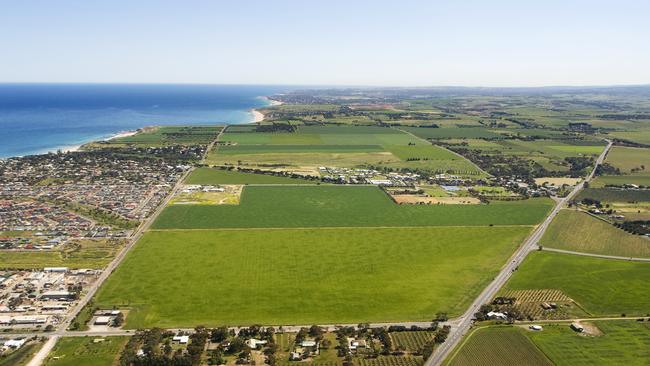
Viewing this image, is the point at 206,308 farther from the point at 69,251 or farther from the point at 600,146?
the point at 600,146

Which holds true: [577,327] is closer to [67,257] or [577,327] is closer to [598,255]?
[598,255]

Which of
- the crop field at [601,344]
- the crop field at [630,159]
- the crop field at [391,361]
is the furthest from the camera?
the crop field at [630,159]

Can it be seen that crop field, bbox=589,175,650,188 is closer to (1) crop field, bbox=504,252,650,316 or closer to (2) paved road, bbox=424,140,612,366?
(2) paved road, bbox=424,140,612,366

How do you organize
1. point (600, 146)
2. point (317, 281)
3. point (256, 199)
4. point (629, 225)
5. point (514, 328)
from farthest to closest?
point (600, 146)
point (256, 199)
point (629, 225)
point (317, 281)
point (514, 328)

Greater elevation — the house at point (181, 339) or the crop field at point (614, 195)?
the crop field at point (614, 195)

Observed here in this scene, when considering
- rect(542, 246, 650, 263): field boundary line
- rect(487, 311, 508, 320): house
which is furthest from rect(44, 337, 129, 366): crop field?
rect(542, 246, 650, 263): field boundary line

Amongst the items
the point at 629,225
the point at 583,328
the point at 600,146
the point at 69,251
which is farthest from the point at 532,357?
the point at 600,146

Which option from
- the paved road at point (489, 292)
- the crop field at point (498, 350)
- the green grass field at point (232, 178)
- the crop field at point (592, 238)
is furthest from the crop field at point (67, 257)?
the crop field at point (592, 238)

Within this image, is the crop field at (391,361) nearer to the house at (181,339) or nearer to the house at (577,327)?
the house at (181,339)
